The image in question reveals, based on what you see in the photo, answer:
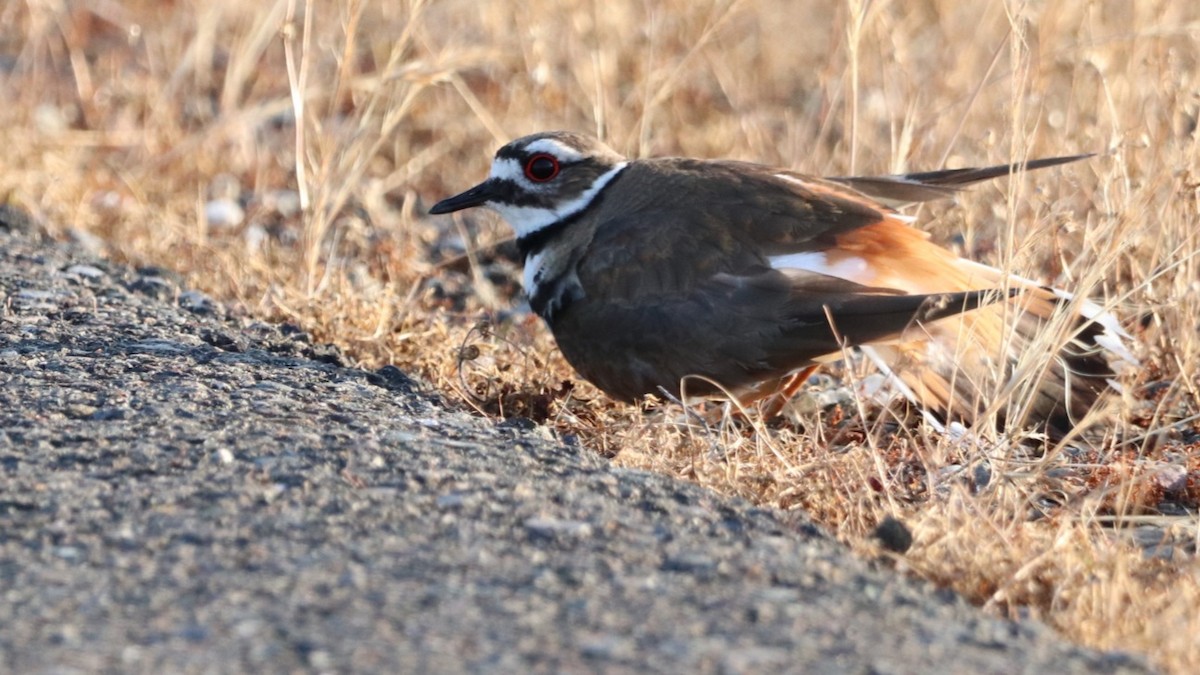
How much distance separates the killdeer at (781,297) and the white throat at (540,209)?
0.27 m

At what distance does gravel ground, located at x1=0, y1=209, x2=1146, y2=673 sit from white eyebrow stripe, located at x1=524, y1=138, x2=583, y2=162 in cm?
143

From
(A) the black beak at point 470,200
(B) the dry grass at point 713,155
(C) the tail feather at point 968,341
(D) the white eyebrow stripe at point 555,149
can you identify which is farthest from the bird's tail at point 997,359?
(A) the black beak at point 470,200

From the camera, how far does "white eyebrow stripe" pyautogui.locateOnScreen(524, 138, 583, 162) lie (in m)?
5.52

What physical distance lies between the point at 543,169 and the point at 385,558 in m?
2.61

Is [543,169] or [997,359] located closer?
[997,359]

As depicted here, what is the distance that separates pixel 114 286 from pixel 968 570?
3577mm

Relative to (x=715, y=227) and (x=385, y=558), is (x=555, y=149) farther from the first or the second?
(x=385, y=558)

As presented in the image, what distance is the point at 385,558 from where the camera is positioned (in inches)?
124

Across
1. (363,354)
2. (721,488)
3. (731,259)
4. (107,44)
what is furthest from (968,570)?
(107,44)

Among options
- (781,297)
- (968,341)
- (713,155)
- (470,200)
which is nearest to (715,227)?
(781,297)

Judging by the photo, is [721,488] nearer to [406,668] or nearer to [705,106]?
[406,668]

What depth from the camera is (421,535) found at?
10.8 ft

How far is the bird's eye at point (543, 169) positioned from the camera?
18.1 feet

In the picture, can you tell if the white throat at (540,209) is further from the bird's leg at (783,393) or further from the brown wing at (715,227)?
the bird's leg at (783,393)
